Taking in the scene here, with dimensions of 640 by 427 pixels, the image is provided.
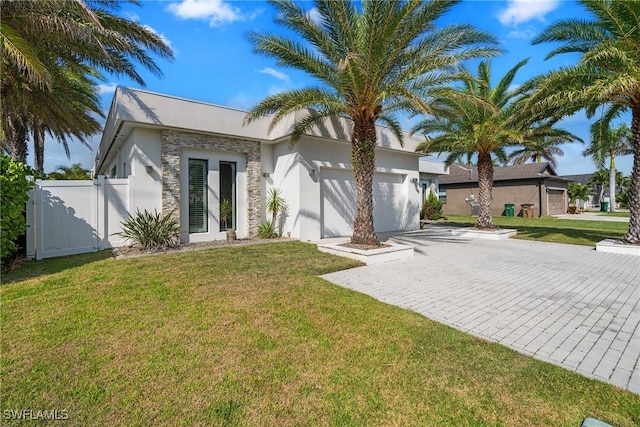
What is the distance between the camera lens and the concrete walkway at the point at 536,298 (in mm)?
3695

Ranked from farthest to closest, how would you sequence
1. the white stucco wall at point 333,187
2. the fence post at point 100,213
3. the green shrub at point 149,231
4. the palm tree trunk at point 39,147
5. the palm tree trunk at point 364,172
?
1. the palm tree trunk at point 39,147
2. the white stucco wall at point 333,187
3. the fence post at point 100,213
4. the green shrub at point 149,231
5. the palm tree trunk at point 364,172

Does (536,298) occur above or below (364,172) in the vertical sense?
below

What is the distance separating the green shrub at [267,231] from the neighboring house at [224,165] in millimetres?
350

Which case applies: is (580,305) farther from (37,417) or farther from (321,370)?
(37,417)

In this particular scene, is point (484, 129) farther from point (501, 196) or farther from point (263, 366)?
point (501, 196)

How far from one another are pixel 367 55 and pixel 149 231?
26.9 feet

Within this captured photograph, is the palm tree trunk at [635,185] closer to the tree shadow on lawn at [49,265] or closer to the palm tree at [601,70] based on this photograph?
the palm tree at [601,70]

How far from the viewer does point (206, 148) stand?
11047mm

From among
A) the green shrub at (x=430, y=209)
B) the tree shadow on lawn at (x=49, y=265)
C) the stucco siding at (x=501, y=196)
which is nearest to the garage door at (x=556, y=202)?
the stucco siding at (x=501, y=196)

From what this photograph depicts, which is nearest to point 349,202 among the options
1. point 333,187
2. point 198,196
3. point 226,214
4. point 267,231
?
point 333,187

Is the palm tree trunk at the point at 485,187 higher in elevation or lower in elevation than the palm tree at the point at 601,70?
lower

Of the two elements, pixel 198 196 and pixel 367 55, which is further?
pixel 198 196

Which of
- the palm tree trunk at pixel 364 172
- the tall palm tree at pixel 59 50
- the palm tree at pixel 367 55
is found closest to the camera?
the tall palm tree at pixel 59 50

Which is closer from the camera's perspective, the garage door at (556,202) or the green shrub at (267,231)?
the green shrub at (267,231)
